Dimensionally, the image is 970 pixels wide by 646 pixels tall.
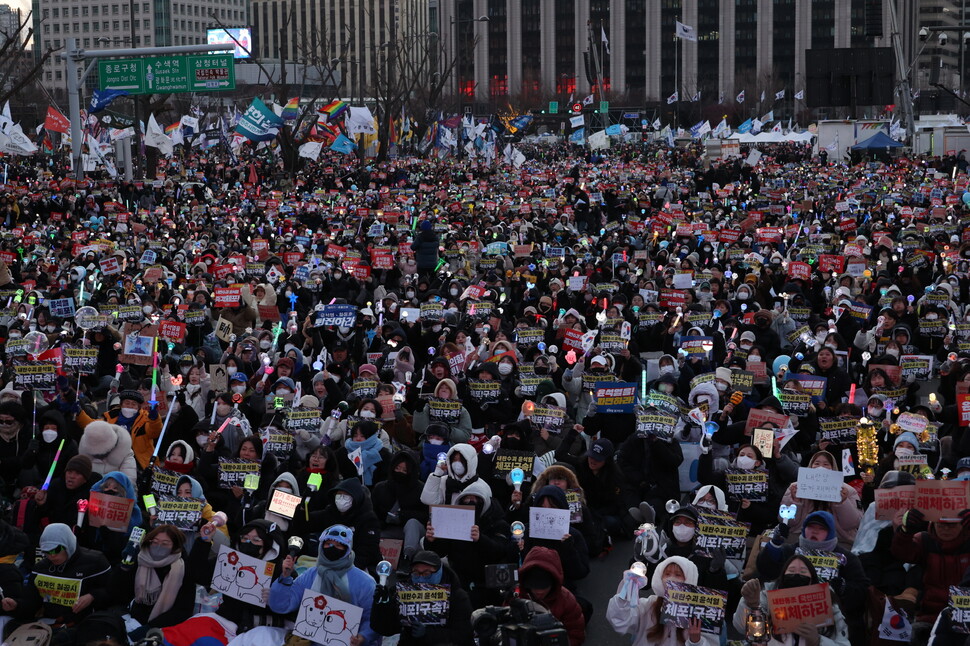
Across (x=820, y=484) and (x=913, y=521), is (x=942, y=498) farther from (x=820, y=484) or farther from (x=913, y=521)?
(x=820, y=484)

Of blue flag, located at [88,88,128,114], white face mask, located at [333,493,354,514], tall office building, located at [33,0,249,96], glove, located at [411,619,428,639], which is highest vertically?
tall office building, located at [33,0,249,96]

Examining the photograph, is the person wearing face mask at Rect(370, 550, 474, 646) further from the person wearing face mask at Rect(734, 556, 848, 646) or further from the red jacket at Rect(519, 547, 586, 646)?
the person wearing face mask at Rect(734, 556, 848, 646)

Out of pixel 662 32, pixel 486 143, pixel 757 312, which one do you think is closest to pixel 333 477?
pixel 757 312

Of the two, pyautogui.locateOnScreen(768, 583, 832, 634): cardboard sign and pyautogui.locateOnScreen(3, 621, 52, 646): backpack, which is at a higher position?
pyautogui.locateOnScreen(768, 583, 832, 634): cardboard sign

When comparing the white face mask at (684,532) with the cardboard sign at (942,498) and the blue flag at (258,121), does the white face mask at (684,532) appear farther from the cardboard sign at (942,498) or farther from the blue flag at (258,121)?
the blue flag at (258,121)

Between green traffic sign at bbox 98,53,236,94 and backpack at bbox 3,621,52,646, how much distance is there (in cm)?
2596

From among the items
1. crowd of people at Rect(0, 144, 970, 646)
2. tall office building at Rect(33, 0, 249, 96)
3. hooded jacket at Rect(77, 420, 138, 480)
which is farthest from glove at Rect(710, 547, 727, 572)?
tall office building at Rect(33, 0, 249, 96)

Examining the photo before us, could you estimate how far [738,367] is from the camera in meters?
11.6

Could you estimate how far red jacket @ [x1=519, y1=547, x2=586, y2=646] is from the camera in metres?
7.02

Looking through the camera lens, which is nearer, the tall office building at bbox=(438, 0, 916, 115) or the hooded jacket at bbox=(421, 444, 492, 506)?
the hooded jacket at bbox=(421, 444, 492, 506)

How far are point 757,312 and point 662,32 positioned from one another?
115 meters

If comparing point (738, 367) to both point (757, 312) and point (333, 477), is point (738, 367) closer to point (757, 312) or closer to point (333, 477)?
point (757, 312)

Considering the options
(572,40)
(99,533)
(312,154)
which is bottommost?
(99,533)

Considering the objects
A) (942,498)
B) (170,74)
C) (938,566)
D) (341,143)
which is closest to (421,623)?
(938,566)
